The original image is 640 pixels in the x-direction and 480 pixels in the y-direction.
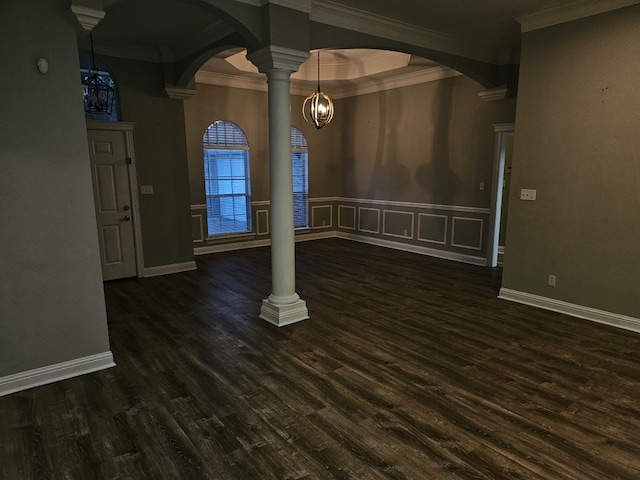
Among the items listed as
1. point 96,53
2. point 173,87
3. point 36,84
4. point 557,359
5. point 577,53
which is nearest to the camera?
point 36,84

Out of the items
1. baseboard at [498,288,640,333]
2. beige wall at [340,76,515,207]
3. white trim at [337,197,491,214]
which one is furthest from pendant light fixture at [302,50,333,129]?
baseboard at [498,288,640,333]

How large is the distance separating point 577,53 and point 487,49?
1.65 m

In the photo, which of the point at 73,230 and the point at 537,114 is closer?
the point at 73,230

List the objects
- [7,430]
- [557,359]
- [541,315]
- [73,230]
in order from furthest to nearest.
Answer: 1. [541,315]
2. [557,359]
3. [73,230]
4. [7,430]

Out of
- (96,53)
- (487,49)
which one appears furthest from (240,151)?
(487,49)

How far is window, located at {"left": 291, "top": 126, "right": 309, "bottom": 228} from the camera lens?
26.8 ft

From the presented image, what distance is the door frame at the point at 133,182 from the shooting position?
519 centimetres

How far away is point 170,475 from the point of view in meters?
2.04

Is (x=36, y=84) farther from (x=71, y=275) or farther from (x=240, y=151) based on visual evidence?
(x=240, y=151)

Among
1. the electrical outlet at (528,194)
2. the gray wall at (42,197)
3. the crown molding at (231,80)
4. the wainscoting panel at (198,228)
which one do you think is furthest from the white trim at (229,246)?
the electrical outlet at (528,194)

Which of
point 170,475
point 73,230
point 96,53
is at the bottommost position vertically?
point 170,475

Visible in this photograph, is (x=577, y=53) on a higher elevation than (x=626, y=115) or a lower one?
higher

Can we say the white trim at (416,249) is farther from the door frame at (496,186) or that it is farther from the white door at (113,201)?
the white door at (113,201)

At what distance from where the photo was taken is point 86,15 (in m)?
2.68
